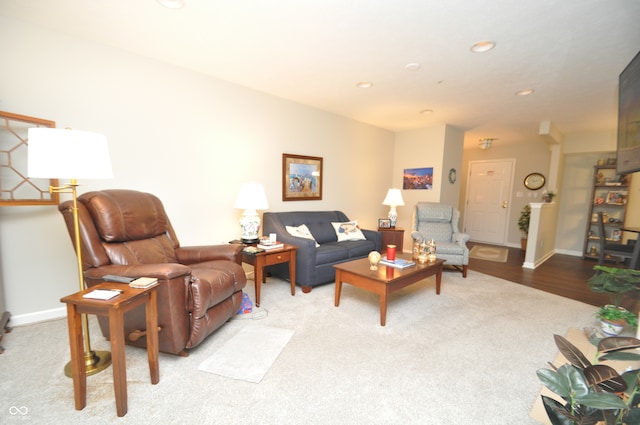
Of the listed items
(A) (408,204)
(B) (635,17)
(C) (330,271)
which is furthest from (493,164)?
(C) (330,271)

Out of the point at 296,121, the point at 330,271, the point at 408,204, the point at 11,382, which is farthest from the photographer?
the point at 408,204

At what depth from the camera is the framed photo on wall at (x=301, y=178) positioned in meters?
3.83

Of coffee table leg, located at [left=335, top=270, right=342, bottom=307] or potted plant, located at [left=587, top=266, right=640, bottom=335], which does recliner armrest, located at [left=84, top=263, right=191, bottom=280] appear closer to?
coffee table leg, located at [left=335, top=270, right=342, bottom=307]

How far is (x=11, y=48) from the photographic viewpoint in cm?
202

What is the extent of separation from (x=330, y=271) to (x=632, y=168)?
2.59m

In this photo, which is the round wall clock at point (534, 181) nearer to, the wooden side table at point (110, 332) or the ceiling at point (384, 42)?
the ceiling at point (384, 42)

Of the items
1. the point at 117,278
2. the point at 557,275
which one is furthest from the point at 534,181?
the point at 117,278

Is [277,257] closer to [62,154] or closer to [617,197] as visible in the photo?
[62,154]

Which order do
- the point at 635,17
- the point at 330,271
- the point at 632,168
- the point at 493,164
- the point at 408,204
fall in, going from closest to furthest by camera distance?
the point at 632,168 → the point at 635,17 → the point at 330,271 → the point at 408,204 → the point at 493,164

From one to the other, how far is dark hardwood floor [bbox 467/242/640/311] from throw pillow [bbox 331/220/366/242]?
1.98 meters

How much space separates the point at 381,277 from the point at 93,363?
83.9 inches

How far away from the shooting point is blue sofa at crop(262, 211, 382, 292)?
304 cm

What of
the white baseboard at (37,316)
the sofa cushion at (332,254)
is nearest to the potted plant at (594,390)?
the sofa cushion at (332,254)

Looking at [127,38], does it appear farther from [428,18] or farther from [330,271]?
[330,271]
